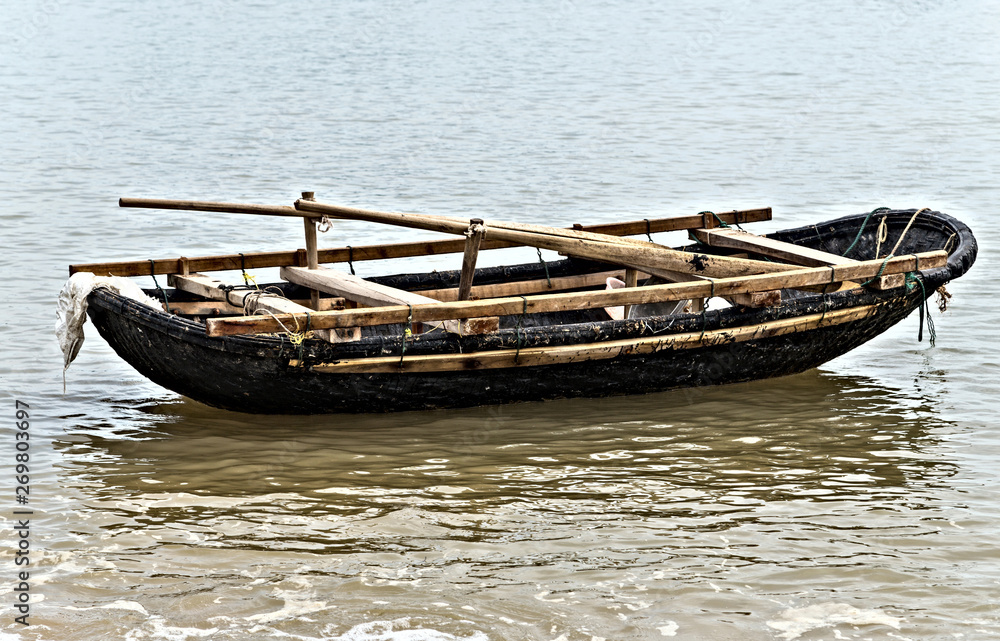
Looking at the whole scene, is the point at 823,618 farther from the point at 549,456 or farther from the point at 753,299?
the point at 753,299

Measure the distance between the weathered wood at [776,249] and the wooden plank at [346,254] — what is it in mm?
220

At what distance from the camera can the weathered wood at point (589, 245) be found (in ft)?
27.2

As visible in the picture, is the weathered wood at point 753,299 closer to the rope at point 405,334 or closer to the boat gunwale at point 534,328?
the boat gunwale at point 534,328

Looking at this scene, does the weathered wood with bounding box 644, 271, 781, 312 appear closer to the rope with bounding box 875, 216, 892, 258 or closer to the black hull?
the black hull

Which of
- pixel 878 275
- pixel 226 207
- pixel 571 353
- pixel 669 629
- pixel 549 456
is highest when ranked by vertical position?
pixel 226 207

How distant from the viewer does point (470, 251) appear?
26.8ft

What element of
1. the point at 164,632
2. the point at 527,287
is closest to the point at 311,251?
the point at 527,287

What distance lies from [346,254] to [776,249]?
365 cm

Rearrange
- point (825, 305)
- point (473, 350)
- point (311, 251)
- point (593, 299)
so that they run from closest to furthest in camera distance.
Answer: point (473, 350), point (593, 299), point (825, 305), point (311, 251)

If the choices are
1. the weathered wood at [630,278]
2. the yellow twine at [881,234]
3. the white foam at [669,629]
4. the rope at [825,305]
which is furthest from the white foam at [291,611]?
the yellow twine at [881,234]

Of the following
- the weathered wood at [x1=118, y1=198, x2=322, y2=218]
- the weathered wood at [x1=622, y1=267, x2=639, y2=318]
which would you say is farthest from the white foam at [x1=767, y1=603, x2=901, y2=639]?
the weathered wood at [x1=118, y1=198, x2=322, y2=218]

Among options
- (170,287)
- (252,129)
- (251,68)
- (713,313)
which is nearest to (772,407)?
(713,313)

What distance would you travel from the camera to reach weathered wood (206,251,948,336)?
753 centimetres

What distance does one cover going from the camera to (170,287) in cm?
917
